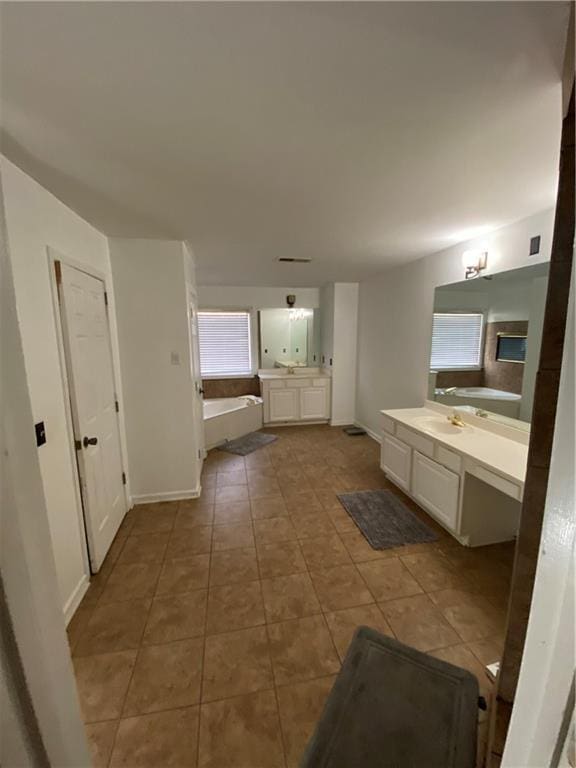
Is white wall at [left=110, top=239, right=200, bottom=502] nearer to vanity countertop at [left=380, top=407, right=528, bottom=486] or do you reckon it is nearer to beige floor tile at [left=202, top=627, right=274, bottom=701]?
beige floor tile at [left=202, top=627, right=274, bottom=701]

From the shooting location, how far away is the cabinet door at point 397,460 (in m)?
2.92

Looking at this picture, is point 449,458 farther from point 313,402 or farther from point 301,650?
point 313,402

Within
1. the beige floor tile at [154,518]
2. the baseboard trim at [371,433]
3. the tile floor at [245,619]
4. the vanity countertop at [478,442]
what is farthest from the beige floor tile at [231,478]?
the baseboard trim at [371,433]

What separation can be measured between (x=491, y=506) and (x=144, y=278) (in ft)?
10.8

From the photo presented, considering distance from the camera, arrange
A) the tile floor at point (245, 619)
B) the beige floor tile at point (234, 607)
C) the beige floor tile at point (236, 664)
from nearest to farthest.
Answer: the tile floor at point (245, 619) → the beige floor tile at point (236, 664) → the beige floor tile at point (234, 607)

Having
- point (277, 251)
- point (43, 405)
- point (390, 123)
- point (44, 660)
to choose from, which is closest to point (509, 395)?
point (390, 123)

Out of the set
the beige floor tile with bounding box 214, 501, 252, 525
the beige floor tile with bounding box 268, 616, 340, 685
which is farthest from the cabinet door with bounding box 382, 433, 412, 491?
the beige floor tile with bounding box 268, 616, 340, 685


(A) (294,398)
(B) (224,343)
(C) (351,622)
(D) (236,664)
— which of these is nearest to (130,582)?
(D) (236,664)

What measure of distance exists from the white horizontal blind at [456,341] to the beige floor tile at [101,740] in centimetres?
317

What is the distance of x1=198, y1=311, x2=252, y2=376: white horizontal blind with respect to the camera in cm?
539

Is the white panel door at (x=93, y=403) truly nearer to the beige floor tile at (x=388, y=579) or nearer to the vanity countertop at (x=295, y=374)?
the beige floor tile at (x=388, y=579)

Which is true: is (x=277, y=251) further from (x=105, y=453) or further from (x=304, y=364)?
(x=304, y=364)

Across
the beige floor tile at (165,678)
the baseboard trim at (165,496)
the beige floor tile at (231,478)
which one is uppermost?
the baseboard trim at (165,496)

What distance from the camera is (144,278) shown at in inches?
107
